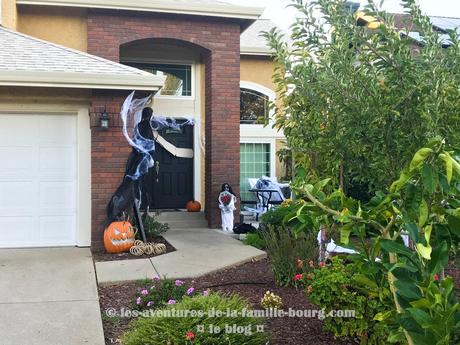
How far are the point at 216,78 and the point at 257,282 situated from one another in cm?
569

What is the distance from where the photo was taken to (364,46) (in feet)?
11.9

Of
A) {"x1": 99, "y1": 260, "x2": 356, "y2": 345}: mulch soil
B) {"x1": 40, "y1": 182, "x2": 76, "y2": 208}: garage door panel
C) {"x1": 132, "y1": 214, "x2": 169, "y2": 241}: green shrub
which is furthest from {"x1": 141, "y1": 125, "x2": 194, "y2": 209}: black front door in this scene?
{"x1": 99, "y1": 260, "x2": 356, "y2": 345}: mulch soil

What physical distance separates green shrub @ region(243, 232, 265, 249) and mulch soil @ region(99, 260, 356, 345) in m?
1.12

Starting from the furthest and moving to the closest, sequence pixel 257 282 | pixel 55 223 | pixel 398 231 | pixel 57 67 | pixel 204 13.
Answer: pixel 204 13 → pixel 55 223 → pixel 57 67 → pixel 257 282 → pixel 398 231

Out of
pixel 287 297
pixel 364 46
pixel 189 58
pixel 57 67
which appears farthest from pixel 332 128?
pixel 189 58

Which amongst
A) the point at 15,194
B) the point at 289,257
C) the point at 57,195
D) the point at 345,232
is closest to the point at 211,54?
the point at 57,195

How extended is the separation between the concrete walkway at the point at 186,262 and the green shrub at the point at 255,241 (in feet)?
0.50

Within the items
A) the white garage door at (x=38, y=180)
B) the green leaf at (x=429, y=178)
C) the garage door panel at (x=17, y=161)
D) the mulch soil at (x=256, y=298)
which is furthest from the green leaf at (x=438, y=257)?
the garage door panel at (x=17, y=161)

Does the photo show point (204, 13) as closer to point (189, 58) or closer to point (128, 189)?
point (189, 58)

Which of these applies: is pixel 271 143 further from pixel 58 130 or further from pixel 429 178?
pixel 429 178

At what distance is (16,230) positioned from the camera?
8234 millimetres

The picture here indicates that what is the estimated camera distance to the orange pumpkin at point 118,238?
7.61 meters

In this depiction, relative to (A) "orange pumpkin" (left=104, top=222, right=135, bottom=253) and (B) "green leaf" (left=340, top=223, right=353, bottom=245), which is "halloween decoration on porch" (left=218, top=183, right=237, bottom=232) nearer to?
(A) "orange pumpkin" (left=104, top=222, right=135, bottom=253)

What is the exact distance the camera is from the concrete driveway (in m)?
4.37
